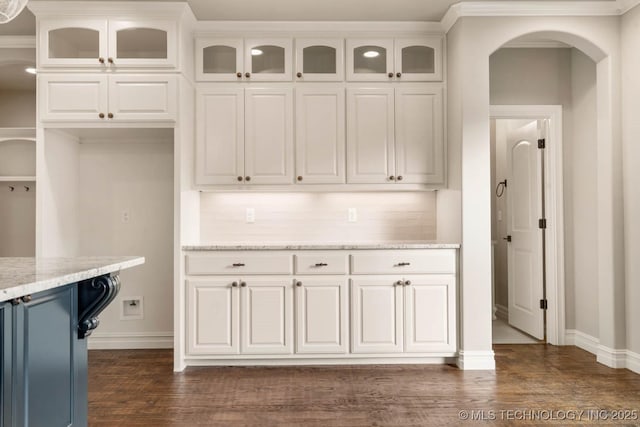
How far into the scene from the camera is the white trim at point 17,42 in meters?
3.92

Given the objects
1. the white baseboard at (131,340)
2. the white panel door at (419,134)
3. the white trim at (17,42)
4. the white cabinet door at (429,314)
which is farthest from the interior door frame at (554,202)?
the white trim at (17,42)

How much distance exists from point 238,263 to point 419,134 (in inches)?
70.5

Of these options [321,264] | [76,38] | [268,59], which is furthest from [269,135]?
[76,38]

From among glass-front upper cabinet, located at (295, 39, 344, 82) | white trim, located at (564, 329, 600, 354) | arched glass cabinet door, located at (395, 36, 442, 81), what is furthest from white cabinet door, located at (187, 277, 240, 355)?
white trim, located at (564, 329, 600, 354)

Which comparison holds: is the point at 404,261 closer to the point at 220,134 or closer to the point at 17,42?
the point at 220,134

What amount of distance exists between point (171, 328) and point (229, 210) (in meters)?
1.15

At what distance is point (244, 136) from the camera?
Answer: 380 cm

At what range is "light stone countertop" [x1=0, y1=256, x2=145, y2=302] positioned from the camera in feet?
4.26

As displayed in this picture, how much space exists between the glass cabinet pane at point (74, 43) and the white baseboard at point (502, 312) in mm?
4716

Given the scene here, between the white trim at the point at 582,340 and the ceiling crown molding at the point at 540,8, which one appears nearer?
the ceiling crown molding at the point at 540,8

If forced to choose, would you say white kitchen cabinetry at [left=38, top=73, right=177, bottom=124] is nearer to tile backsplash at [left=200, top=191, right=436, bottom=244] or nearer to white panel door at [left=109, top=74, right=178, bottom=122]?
white panel door at [left=109, top=74, right=178, bottom=122]

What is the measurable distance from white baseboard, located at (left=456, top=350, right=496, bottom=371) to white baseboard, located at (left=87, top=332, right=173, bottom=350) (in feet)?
8.04

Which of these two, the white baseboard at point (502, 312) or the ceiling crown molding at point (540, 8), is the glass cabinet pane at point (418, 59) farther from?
the white baseboard at point (502, 312)

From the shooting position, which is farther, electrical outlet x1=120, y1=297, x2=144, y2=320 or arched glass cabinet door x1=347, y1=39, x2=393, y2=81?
electrical outlet x1=120, y1=297, x2=144, y2=320
